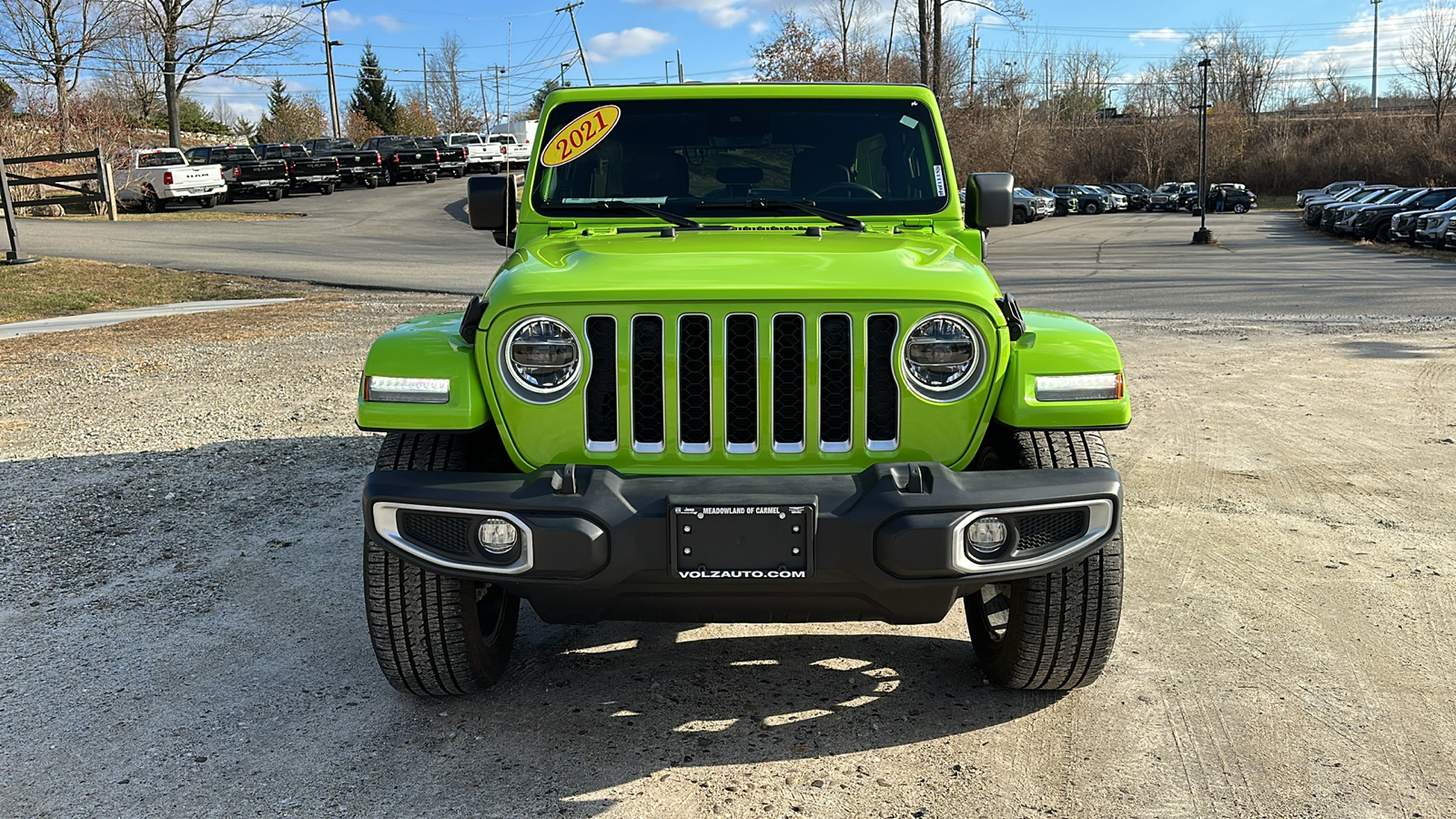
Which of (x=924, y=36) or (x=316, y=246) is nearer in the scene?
(x=316, y=246)

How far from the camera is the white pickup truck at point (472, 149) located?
1804 inches

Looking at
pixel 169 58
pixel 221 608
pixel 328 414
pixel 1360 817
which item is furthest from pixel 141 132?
pixel 1360 817

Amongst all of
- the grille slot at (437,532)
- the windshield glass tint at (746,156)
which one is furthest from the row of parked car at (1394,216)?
the grille slot at (437,532)

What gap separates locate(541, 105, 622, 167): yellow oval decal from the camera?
429 cm

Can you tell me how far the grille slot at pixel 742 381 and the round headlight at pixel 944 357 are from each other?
400 millimetres

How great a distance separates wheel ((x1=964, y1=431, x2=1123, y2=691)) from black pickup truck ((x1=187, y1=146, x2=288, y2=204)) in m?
35.6

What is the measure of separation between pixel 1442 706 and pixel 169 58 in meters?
46.7

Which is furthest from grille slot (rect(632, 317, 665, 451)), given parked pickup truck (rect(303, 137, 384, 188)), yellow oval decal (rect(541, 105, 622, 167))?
parked pickup truck (rect(303, 137, 384, 188))

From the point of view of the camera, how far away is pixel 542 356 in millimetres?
3027

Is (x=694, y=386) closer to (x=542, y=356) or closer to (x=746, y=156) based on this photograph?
(x=542, y=356)

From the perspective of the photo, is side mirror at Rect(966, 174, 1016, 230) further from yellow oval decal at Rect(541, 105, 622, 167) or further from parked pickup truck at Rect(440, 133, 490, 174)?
parked pickup truck at Rect(440, 133, 490, 174)

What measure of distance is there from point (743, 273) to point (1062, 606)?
128 cm

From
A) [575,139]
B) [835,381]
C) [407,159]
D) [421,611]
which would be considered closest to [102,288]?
[575,139]

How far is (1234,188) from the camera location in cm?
5425
